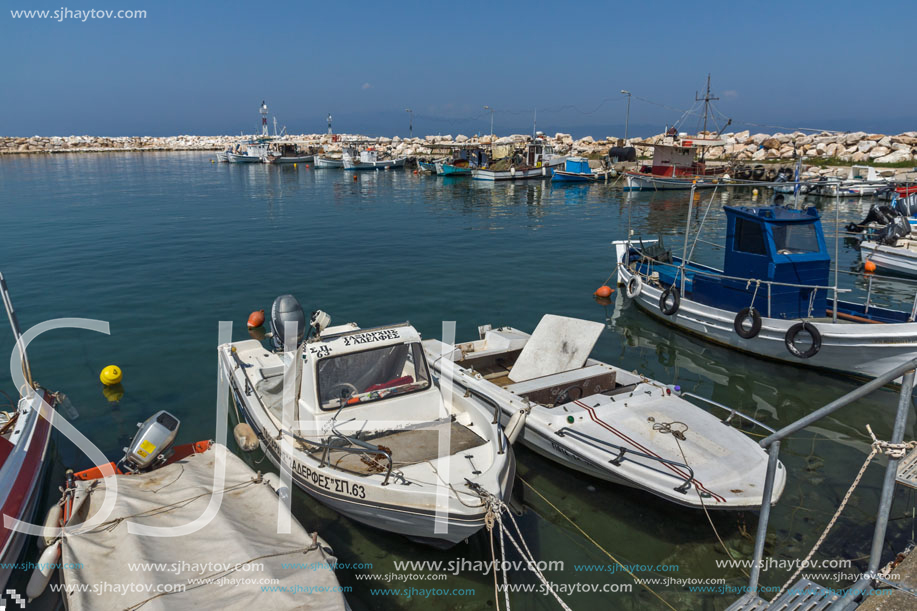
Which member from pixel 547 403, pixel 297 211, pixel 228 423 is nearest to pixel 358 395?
pixel 547 403

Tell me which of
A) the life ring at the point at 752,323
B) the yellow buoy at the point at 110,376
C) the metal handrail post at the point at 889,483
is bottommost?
the yellow buoy at the point at 110,376

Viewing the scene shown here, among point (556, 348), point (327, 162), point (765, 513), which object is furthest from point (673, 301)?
point (327, 162)

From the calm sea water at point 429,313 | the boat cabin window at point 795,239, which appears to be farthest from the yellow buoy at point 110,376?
the boat cabin window at point 795,239

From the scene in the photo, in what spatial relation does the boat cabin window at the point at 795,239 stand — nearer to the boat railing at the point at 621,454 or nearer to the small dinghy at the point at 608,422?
the small dinghy at the point at 608,422

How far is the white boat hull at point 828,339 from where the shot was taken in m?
11.9

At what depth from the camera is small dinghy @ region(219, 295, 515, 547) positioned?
23.4 ft

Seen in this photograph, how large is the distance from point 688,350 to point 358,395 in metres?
10.3

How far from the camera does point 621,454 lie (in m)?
8.17

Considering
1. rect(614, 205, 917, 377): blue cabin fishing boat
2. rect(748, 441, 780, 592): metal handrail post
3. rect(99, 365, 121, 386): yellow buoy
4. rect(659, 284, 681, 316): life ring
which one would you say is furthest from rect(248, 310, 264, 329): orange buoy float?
rect(748, 441, 780, 592): metal handrail post

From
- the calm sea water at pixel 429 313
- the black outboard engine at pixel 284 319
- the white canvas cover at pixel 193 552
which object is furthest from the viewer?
the black outboard engine at pixel 284 319

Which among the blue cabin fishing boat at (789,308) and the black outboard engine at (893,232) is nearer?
the blue cabin fishing boat at (789,308)

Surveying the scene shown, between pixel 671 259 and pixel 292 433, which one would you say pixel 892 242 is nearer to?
pixel 671 259

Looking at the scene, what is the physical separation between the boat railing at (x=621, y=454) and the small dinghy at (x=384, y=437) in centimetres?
134

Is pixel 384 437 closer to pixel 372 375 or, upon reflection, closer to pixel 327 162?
pixel 372 375
